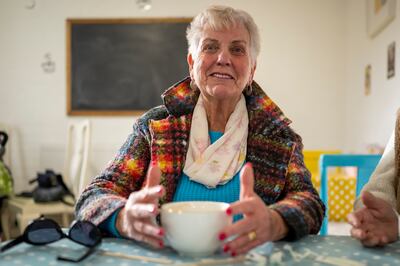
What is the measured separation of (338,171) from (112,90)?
2.01 metres

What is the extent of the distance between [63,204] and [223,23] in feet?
7.17

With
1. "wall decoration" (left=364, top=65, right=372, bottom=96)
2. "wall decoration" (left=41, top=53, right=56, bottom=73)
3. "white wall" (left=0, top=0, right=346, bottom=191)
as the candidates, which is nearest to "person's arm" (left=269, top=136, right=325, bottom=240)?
"wall decoration" (left=364, top=65, right=372, bottom=96)

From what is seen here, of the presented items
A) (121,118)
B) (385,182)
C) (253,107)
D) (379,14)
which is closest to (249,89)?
(253,107)

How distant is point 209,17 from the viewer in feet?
4.08

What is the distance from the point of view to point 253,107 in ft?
4.15

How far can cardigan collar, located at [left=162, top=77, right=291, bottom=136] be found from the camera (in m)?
1.19

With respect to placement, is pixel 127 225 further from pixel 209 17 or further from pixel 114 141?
pixel 114 141

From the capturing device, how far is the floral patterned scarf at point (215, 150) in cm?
115

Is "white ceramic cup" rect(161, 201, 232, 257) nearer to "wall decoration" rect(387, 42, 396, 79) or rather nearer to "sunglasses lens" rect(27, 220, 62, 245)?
"sunglasses lens" rect(27, 220, 62, 245)

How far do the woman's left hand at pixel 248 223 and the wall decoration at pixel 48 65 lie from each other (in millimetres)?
3538

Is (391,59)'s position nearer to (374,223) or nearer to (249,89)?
(249,89)

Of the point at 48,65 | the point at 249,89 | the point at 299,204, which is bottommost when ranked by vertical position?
the point at 299,204

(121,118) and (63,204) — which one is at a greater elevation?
(121,118)

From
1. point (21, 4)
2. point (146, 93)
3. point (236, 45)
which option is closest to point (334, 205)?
point (236, 45)
